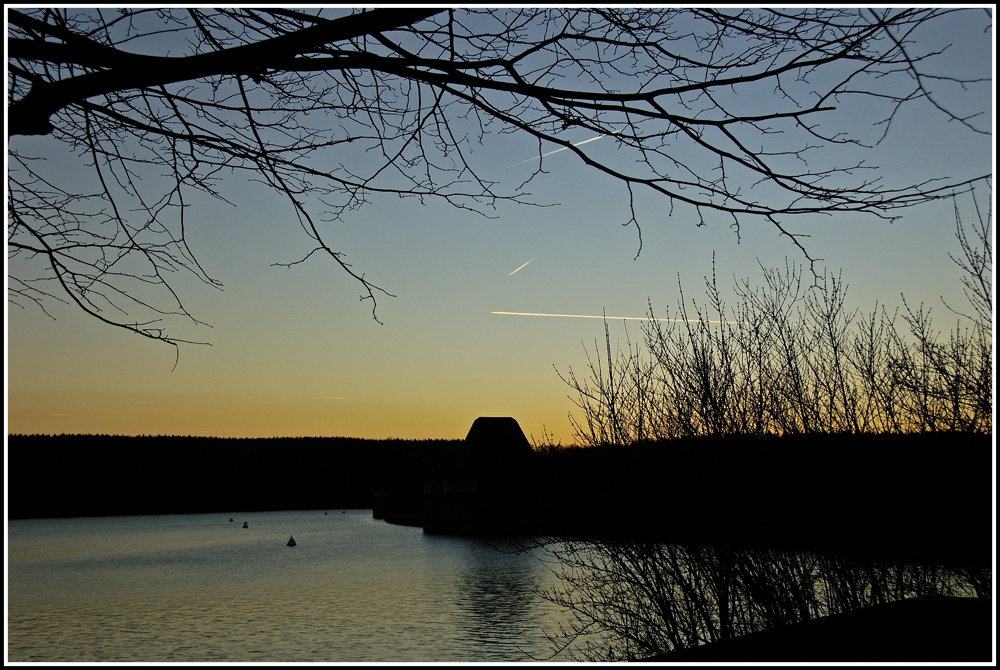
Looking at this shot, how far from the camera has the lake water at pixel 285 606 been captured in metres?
20.3

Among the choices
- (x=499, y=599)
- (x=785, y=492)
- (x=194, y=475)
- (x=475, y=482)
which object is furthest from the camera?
(x=194, y=475)

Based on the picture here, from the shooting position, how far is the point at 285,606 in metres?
29.8


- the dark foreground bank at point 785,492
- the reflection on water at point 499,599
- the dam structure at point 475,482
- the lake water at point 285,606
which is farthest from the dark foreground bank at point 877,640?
the dam structure at point 475,482

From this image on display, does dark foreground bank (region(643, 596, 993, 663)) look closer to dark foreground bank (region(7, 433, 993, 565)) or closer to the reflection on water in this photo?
dark foreground bank (region(7, 433, 993, 565))

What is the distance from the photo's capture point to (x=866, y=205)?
406cm

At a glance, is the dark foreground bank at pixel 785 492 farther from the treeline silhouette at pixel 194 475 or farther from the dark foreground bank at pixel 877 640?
the treeline silhouette at pixel 194 475

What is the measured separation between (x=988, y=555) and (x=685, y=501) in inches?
106

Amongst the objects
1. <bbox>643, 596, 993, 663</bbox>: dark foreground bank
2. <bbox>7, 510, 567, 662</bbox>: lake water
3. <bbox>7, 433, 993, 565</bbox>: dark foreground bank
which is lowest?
<bbox>7, 510, 567, 662</bbox>: lake water

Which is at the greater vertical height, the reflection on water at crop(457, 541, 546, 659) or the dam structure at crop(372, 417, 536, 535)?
the dam structure at crop(372, 417, 536, 535)

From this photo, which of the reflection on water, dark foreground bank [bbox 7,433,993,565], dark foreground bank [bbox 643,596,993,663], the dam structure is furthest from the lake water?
dark foreground bank [bbox 643,596,993,663]

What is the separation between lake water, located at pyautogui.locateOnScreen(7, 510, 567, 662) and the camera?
20344 millimetres

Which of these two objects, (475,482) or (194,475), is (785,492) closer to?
(475,482)

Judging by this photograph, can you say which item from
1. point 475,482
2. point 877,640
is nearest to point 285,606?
point 877,640

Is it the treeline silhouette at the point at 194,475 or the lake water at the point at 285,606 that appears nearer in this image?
the lake water at the point at 285,606
